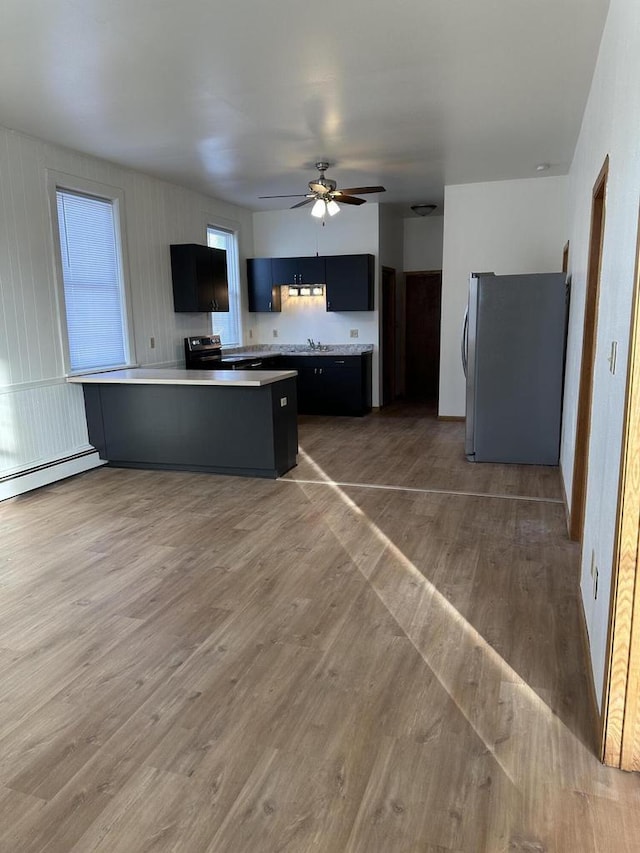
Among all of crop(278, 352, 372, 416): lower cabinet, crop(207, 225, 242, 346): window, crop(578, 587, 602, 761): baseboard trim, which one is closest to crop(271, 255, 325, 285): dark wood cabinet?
Answer: crop(207, 225, 242, 346): window

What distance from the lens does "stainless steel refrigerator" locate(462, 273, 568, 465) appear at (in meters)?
5.09

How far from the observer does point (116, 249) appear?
580cm

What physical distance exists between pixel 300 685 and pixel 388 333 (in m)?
7.16

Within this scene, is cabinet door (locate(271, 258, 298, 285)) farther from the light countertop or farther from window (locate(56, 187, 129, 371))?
the light countertop

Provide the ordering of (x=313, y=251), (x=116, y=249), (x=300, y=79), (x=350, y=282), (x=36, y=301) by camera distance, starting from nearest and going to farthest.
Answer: (x=300, y=79)
(x=36, y=301)
(x=116, y=249)
(x=350, y=282)
(x=313, y=251)

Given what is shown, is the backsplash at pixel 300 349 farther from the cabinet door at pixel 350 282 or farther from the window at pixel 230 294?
the cabinet door at pixel 350 282

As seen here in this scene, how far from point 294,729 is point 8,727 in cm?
100

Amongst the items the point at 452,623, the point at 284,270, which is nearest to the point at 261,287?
the point at 284,270

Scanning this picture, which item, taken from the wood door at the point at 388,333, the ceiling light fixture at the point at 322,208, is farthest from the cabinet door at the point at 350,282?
the ceiling light fixture at the point at 322,208

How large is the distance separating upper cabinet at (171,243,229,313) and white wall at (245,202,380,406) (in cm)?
166

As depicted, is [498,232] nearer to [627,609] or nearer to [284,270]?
[284,270]

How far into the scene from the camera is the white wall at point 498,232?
6.59 m

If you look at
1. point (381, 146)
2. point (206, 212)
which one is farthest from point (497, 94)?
point (206, 212)

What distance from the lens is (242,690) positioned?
89.1 inches
